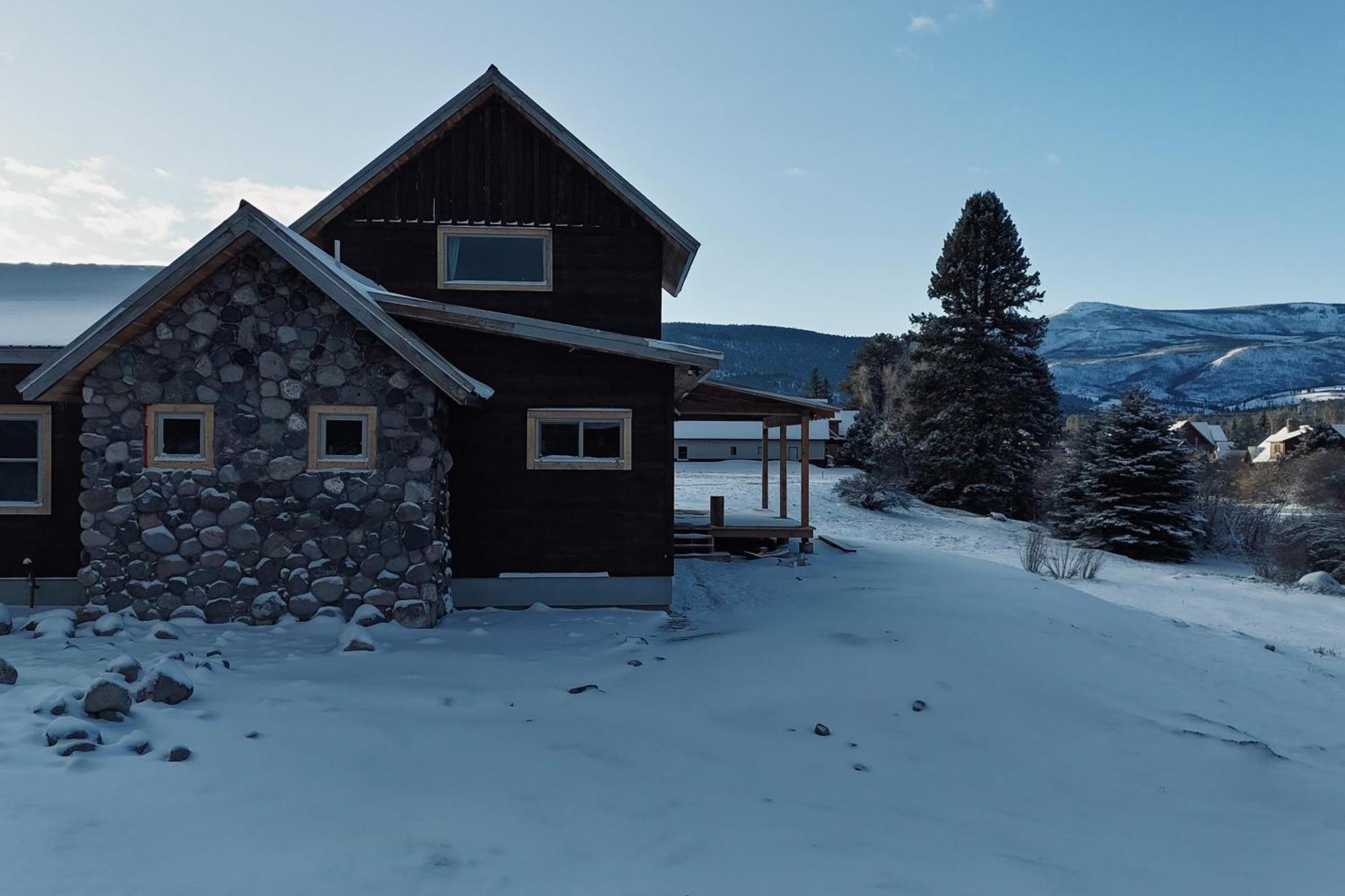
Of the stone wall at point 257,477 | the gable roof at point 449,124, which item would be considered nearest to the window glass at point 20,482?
the stone wall at point 257,477

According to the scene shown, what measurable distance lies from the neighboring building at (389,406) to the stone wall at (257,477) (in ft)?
0.09

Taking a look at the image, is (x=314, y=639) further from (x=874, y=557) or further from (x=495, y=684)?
(x=874, y=557)

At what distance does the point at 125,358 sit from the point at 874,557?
42.6ft

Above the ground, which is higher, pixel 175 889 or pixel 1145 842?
pixel 175 889

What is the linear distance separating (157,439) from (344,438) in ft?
6.93

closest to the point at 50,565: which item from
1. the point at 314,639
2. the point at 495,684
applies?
the point at 314,639

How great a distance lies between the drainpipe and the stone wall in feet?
5.84

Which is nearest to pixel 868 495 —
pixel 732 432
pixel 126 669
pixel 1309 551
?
pixel 1309 551

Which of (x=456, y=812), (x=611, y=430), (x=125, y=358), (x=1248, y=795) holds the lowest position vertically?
(x=1248, y=795)

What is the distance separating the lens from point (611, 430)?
1061 cm

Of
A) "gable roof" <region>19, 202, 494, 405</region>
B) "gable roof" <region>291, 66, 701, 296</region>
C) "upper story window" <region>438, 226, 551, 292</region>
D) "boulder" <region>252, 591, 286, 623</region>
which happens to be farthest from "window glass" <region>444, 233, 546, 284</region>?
"boulder" <region>252, 591, 286, 623</region>

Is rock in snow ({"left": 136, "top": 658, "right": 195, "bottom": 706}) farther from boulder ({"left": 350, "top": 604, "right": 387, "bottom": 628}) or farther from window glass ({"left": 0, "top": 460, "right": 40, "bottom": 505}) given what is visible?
window glass ({"left": 0, "top": 460, "right": 40, "bottom": 505})

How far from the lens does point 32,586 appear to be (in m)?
9.81

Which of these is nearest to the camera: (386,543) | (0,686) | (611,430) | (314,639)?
(0,686)
